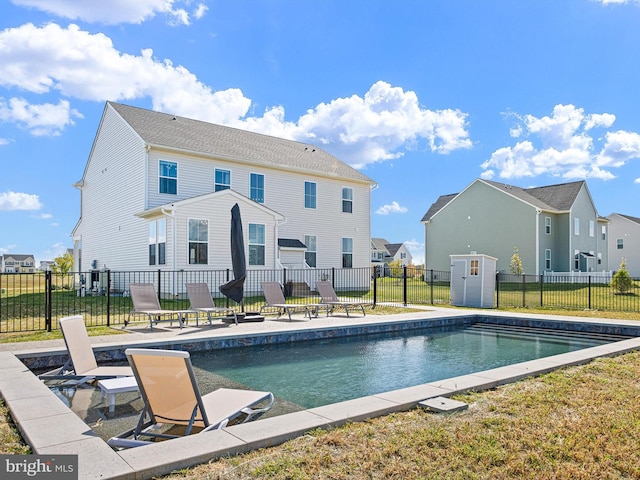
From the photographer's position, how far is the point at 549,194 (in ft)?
122

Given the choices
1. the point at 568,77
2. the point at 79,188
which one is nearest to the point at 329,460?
the point at 568,77

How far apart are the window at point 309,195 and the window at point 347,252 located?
274cm

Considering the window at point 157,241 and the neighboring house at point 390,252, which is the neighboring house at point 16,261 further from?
the window at point 157,241

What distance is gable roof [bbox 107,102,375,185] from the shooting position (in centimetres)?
2086

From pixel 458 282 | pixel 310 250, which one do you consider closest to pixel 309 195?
pixel 310 250

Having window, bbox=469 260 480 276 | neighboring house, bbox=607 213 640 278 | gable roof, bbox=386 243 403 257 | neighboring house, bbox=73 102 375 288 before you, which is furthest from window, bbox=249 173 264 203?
gable roof, bbox=386 243 403 257

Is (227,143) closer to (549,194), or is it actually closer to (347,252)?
(347,252)

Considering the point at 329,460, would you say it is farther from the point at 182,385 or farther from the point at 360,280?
the point at 360,280

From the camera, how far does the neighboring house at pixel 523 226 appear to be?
33.4 m

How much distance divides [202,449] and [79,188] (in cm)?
2830

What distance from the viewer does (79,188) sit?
2800 centimetres

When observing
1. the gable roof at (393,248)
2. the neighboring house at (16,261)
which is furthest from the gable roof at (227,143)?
the neighboring house at (16,261)

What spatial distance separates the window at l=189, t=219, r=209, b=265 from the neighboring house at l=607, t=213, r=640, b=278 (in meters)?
43.1

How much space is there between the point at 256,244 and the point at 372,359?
12.7m
